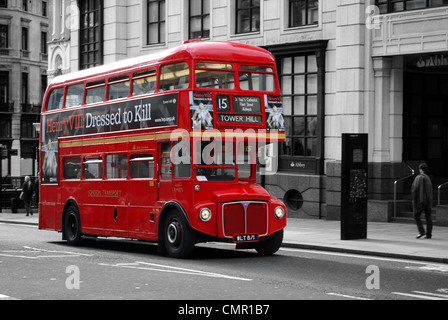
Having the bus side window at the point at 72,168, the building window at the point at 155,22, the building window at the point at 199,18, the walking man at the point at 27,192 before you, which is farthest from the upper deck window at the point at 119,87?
the walking man at the point at 27,192

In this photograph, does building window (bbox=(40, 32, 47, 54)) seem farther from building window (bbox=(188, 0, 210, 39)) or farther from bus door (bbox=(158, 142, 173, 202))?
bus door (bbox=(158, 142, 173, 202))

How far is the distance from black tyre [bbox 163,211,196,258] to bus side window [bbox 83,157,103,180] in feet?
10.7

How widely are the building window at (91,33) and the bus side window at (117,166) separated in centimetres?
1848

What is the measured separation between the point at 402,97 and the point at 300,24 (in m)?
4.72

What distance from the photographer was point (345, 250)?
58.1 ft

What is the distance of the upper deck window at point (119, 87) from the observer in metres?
18.0

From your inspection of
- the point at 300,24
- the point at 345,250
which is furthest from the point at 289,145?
the point at 345,250

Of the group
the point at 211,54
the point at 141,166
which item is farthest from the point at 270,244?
the point at 211,54

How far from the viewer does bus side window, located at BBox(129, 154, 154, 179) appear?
17206 millimetres

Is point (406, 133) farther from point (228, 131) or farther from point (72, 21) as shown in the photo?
point (72, 21)

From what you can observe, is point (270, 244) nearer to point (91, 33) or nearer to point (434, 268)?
point (434, 268)

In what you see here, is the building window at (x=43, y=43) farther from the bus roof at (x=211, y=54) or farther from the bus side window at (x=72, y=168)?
the bus roof at (x=211, y=54)

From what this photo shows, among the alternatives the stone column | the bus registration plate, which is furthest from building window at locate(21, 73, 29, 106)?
the bus registration plate

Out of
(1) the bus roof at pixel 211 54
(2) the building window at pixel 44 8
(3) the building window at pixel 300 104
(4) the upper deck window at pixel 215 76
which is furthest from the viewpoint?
(2) the building window at pixel 44 8
